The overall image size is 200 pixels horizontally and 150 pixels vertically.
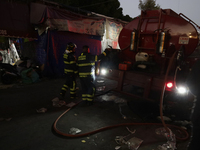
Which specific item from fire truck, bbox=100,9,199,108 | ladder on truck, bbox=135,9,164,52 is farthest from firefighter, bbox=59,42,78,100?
ladder on truck, bbox=135,9,164,52

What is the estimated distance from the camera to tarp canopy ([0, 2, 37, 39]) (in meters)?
6.05

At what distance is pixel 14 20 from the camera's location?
6340 mm

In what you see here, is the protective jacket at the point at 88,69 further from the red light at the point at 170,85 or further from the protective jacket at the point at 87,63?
the red light at the point at 170,85

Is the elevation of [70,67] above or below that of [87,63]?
below

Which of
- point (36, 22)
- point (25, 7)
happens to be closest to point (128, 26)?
point (36, 22)

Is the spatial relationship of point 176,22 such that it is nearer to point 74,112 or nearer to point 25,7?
point 74,112

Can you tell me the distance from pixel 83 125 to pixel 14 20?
6316 millimetres

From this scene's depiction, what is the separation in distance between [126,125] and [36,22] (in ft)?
21.2

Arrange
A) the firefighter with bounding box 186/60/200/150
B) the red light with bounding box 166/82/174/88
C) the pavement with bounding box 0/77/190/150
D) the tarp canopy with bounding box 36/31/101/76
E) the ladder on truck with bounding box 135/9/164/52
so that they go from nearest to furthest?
the firefighter with bounding box 186/60/200/150 < the pavement with bounding box 0/77/190/150 < the red light with bounding box 166/82/174/88 < the ladder on truck with bounding box 135/9/164/52 < the tarp canopy with bounding box 36/31/101/76

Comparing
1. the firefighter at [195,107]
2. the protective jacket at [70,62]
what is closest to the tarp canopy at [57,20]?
the protective jacket at [70,62]

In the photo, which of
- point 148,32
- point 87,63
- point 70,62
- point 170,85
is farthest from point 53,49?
point 170,85

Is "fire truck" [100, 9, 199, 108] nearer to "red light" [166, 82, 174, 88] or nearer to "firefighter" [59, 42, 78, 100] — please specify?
"red light" [166, 82, 174, 88]

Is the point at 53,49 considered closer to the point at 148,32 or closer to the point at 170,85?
the point at 148,32

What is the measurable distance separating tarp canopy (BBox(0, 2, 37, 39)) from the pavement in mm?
3564
